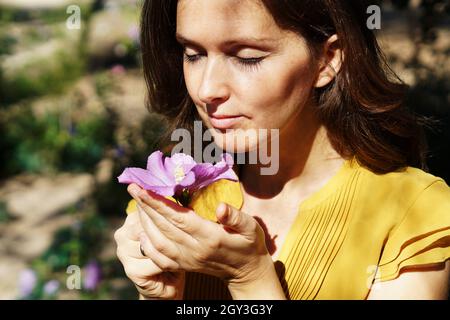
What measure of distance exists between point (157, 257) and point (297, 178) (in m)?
0.53

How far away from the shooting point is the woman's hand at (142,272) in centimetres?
178

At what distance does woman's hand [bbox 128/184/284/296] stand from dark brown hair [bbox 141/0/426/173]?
484 mm

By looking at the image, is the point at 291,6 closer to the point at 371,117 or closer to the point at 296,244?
the point at 371,117

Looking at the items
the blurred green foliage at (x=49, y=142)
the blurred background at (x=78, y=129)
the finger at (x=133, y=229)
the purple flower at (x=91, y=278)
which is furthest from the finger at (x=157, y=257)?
the blurred green foliage at (x=49, y=142)

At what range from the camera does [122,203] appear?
4188 mm

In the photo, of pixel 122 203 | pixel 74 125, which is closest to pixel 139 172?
pixel 122 203

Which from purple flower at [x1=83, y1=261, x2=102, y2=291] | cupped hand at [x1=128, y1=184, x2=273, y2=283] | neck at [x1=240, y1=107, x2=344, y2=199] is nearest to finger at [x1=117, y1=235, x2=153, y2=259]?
cupped hand at [x1=128, y1=184, x2=273, y2=283]

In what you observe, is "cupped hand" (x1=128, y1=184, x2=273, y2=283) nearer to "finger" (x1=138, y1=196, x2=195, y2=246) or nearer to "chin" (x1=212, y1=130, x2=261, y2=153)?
"finger" (x1=138, y1=196, x2=195, y2=246)

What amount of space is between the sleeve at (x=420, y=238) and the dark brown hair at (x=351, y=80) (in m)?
0.18

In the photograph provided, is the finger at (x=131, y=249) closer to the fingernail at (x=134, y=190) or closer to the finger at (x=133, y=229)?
the finger at (x=133, y=229)

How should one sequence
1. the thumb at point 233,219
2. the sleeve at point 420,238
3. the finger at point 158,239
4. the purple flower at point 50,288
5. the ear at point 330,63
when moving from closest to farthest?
the thumb at point 233,219 → the finger at point 158,239 → the sleeve at point 420,238 → the ear at point 330,63 → the purple flower at point 50,288
